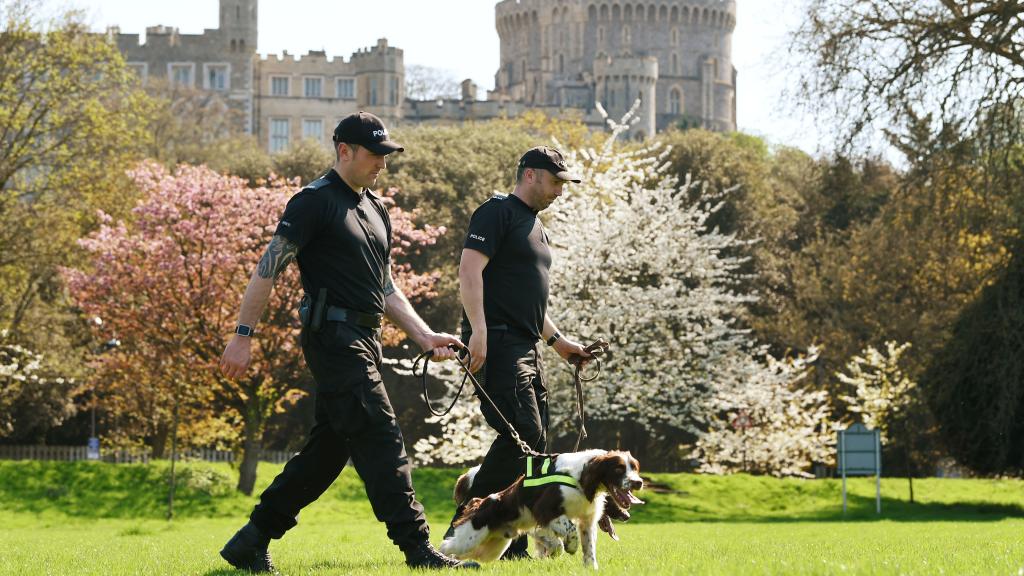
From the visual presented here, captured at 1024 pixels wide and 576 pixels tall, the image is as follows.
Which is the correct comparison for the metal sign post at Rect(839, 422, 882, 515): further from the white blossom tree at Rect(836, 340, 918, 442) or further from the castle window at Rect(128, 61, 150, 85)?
the castle window at Rect(128, 61, 150, 85)

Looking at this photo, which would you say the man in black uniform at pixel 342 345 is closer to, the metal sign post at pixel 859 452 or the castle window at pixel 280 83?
the metal sign post at pixel 859 452

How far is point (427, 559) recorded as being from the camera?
25.6ft

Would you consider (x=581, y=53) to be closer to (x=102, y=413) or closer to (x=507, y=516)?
(x=102, y=413)

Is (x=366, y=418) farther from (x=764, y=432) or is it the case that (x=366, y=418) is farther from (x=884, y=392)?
(x=764, y=432)

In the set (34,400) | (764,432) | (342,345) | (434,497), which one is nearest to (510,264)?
(342,345)

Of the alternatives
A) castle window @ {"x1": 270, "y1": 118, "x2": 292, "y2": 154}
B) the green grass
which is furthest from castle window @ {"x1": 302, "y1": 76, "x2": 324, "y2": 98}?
the green grass

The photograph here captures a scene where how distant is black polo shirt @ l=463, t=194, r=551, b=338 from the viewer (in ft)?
29.6

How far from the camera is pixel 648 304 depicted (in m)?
31.3

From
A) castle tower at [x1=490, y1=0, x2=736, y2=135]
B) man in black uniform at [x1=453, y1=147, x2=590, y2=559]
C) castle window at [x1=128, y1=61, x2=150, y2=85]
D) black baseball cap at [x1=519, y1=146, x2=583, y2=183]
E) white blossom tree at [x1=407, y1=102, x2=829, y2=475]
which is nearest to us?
man in black uniform at [x1=453, y1=147, x2=590, y2=559]

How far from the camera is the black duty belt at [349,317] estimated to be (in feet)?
25.8

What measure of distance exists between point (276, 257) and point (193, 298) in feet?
71.6

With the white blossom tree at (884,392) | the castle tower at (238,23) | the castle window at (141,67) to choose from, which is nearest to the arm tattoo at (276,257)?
the white blossom tree at (884,392)

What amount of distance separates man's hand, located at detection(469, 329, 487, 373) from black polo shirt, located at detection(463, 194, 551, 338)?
297 millimetres

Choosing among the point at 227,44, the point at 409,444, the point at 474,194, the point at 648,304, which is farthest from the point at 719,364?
the point at 227,44
